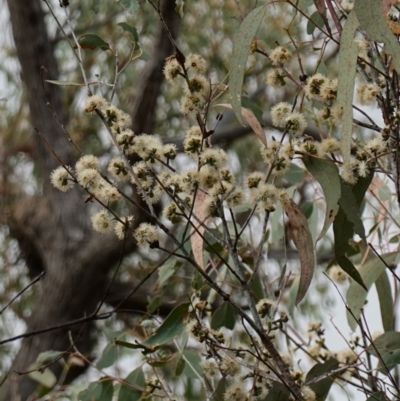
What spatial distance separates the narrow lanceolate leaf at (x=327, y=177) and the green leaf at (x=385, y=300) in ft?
1.35

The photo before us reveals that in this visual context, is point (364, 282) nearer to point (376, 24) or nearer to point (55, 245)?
point (376, 24)

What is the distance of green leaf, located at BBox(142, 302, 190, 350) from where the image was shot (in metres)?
1.17

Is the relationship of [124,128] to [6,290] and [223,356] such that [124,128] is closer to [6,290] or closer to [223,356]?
[223,356]

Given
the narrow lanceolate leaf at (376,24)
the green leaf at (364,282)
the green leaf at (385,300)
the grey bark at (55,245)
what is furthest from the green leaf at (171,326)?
the grey bark at (55,245)

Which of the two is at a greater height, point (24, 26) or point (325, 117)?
point (24, 26)

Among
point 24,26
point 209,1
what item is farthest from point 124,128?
point 209,1

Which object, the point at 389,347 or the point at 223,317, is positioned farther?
the point at 223,317

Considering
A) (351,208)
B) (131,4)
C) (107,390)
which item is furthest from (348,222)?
(107,390)

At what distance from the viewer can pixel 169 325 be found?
118 centimetres

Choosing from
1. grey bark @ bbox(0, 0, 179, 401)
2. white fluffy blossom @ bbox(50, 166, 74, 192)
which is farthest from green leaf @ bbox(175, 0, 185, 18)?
grey bark @ bbox(0, 0, 179, 401)

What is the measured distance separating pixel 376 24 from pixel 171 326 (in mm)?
511

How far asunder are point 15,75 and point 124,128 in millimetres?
3117

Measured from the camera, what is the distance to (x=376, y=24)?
2.81 ft

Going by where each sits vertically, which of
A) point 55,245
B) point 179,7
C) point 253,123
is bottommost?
point 253,123
